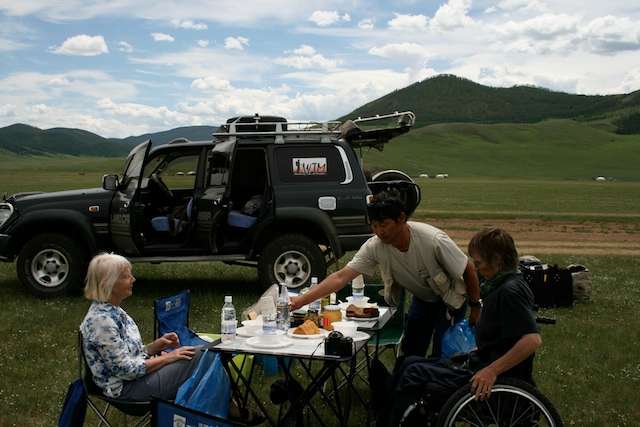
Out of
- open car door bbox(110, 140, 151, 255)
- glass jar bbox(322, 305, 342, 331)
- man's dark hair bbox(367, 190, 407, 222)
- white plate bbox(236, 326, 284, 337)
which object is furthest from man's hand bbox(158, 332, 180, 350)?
open car door bbox(110, 140, 151, 255)

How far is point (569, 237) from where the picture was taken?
19.5m

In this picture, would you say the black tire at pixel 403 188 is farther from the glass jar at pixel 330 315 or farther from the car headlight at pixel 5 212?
the car headlight at pixel 5 212

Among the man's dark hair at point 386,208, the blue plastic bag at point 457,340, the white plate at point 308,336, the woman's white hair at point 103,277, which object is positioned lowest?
the blue plastic bag at point 457,340

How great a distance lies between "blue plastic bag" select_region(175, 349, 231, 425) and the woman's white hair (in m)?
0.66

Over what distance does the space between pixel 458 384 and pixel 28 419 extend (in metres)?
3.14

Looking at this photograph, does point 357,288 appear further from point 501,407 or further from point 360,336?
point 501,407

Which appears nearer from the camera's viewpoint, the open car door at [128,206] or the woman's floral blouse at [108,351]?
the woman's floral blouse at [108,351]

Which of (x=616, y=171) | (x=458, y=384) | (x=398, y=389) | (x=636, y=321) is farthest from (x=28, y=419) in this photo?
(x=616, y=171)

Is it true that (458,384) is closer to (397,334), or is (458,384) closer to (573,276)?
(397,334)

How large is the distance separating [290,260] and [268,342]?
4.93 metres

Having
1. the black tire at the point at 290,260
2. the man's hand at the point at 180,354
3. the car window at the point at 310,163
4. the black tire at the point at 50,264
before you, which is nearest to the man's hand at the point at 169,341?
the man's hand at the point at 180,354

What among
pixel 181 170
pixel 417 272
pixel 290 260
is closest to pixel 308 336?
pixel 417 272

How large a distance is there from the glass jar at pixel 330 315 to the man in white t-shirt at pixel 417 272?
0.13 m

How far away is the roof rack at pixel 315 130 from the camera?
9.37m
